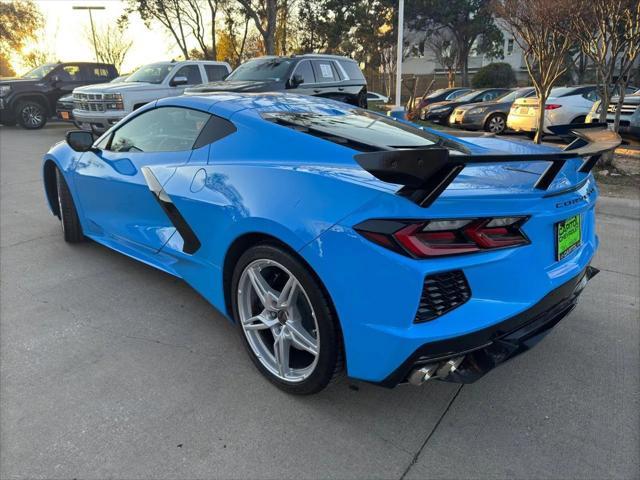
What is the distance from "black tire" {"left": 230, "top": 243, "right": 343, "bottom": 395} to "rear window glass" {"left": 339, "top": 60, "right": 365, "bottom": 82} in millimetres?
8776

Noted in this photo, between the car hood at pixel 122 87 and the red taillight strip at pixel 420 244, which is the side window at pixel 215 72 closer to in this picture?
the car hood at pixel 122 87

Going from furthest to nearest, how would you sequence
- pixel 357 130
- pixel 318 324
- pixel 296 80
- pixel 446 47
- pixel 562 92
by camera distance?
pixel 446 47 < pixel 562 92 < pixel 296 80 < pixel 357 130 < pixel 318 324

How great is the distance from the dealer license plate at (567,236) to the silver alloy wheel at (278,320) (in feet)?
3.70

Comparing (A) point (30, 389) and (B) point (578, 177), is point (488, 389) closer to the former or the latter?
(B) point (578, 177)

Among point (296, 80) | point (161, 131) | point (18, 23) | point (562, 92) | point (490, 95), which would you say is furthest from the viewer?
point (18, 23)

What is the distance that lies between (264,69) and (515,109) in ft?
21.6

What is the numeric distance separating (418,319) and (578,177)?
1.20m

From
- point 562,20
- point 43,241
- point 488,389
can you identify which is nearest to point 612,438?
point 488,389

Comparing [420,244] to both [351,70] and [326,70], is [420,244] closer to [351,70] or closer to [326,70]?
[326,70]

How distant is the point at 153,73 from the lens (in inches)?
461

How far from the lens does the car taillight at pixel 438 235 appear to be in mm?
1776

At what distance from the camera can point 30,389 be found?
2.44 metres

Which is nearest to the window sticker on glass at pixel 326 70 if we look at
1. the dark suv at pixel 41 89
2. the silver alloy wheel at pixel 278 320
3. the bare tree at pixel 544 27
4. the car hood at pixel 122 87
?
the bare tree at pixel 544 27

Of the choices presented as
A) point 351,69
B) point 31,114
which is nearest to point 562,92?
point 351,69
